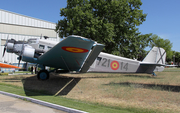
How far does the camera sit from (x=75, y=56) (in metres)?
9.07

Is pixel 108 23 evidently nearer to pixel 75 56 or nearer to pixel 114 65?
pixel 114 65

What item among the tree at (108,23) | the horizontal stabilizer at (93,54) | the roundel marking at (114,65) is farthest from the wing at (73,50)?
the tree at (108,23)

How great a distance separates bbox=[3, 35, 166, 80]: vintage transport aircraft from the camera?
789cm

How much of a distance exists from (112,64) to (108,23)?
9.48 meters

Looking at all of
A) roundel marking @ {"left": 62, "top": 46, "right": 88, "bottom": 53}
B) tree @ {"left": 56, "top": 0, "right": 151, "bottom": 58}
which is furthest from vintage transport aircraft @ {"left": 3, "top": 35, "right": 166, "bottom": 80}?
tree @ {"left": 56, "top": 0, "right": 151, "bottom": 58}

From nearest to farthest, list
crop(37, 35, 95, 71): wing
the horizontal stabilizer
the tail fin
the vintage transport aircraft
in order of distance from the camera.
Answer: crop(37, 35, 95, 71): wing → the vintage transport aircraft → the horizontal stabilizer → the tail fin

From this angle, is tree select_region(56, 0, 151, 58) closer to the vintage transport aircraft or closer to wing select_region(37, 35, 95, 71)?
the vintage transport aircraft

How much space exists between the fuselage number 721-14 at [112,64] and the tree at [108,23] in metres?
7.21

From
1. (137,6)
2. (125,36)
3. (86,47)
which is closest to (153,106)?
(86,47)

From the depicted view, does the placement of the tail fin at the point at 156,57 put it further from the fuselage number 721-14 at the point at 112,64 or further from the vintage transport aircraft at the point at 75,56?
the fuselage number 721-14 at the point at 112,64

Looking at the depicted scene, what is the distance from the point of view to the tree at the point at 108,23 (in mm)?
20875

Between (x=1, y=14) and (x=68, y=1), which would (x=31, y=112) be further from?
(x=1, y=14)

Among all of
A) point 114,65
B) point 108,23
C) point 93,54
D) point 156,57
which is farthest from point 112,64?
point 108,23

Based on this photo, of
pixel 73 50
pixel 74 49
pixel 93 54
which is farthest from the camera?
pixel 93 54
